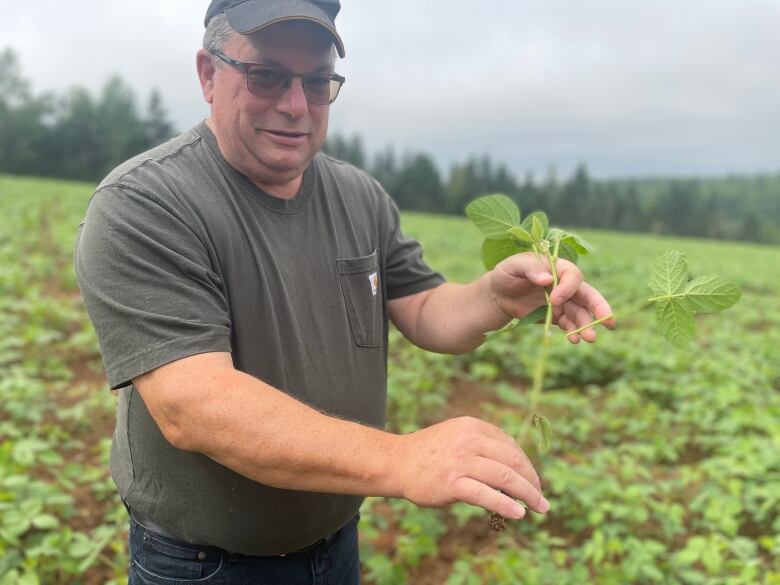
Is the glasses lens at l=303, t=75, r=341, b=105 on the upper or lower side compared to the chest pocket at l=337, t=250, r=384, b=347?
upper

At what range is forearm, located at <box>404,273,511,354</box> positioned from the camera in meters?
1.77

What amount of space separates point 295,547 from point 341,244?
0.83 metres

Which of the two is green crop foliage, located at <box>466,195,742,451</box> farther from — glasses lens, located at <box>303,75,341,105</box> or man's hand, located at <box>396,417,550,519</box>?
glasses lens, located at <box>303,75,341,105</box>

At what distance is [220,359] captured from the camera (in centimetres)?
122

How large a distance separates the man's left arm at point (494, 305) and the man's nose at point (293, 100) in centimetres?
64

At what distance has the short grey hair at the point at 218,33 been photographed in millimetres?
1528

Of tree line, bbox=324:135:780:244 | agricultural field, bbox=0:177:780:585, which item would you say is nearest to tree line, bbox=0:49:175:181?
tree line, bbox=324:135:780:244

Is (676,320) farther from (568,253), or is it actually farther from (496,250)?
(496,250)

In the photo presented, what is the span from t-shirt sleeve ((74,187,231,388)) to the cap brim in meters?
0.46

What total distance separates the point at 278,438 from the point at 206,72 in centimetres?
103

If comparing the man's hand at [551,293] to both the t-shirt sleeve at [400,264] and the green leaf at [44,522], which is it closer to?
the t-shirt sleeve at [400,264]

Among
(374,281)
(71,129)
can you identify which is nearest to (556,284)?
(374,281)

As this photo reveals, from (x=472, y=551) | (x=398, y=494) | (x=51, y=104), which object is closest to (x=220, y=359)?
(x=398, y=494)

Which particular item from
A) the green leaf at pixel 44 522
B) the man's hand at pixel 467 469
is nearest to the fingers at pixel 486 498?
the man's hand at pixel 467 469
